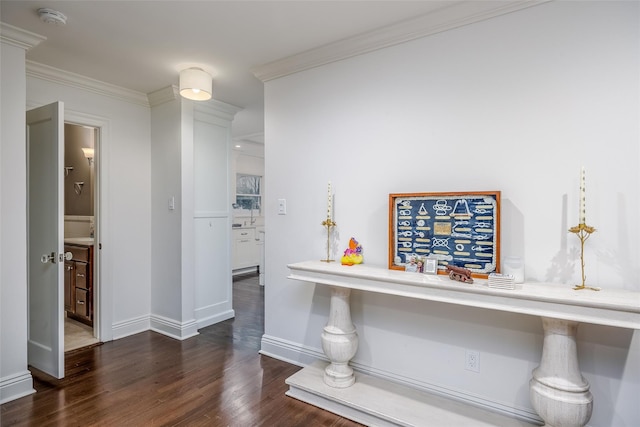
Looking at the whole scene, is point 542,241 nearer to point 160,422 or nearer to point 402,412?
point 402,412

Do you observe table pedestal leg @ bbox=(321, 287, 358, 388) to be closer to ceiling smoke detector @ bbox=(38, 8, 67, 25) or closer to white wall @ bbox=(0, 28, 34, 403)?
white wall @ bbox=(0, 28, 34, 403)

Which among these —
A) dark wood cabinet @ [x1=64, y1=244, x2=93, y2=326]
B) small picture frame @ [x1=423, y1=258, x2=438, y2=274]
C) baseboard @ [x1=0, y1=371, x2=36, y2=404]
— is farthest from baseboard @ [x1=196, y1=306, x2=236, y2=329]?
small picture frame @ [x1=423, y1=258, x2=438, y2=274]

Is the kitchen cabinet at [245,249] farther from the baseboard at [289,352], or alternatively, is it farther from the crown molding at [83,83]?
the baseboard at [289,352]

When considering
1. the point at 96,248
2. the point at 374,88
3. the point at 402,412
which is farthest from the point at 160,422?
the point at 374,88

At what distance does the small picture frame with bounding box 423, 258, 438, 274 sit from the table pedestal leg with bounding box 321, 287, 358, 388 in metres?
0.52

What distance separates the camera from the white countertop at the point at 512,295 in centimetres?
136

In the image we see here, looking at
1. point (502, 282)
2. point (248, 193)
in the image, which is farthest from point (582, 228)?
point (248, 193)

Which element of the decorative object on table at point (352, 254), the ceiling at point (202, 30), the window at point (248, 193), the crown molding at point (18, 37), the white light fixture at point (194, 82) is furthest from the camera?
the window at point (248, 193)

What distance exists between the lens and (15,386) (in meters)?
2.20

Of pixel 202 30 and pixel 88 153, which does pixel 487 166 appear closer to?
pixel 202 30

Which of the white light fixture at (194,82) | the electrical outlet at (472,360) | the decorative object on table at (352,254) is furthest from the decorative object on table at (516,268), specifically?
the white light fixture at (194,82)

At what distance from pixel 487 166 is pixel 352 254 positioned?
102cm

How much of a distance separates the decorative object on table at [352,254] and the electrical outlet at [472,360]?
86 cm

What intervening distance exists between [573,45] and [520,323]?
1.50 meters
